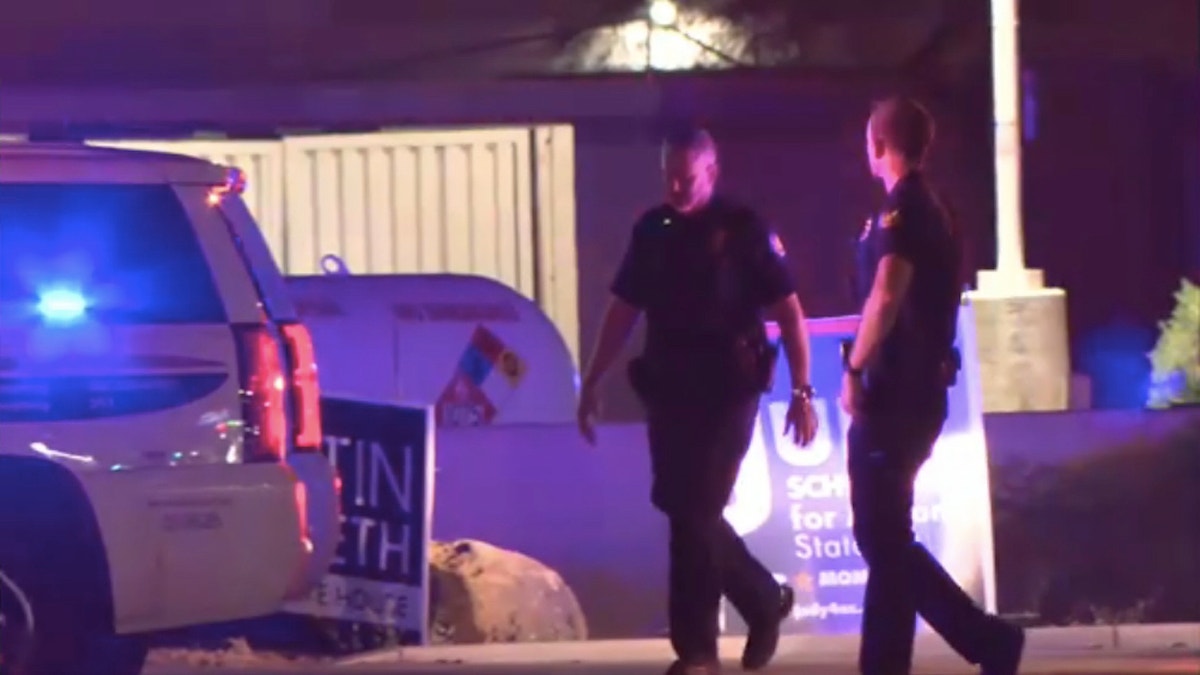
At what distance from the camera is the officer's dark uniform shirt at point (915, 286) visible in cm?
785

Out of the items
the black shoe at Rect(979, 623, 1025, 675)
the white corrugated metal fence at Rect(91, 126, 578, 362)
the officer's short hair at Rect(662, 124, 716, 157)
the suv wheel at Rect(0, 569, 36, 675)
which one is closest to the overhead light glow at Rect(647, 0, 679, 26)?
the white corrugated metal fence at Rect(91, 126, 578, 362)

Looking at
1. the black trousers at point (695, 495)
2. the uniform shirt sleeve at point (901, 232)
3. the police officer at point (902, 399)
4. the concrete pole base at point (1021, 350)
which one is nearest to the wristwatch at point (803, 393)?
the black trousers at point (695, 495)

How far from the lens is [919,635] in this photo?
1033 centimetres

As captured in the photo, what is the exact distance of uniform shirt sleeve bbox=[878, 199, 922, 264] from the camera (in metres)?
7.82

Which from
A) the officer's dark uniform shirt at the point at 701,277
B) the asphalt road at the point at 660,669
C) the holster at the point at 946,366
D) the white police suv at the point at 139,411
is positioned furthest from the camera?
the asphalt road at the point at 660,669

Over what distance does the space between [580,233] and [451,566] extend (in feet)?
16.3

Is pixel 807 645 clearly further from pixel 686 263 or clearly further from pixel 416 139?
pixel 416 139

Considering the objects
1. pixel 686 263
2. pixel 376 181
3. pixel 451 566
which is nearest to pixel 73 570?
pixel 686 263

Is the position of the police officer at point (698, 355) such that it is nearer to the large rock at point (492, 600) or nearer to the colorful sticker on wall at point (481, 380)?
the large rock at point (492, 600)

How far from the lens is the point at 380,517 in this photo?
33.1 feet

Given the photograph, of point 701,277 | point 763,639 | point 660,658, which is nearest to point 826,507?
point 660,658

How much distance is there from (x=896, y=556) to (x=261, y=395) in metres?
1.90

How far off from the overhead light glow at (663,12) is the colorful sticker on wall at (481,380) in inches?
138

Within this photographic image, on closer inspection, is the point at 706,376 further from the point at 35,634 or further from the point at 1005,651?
the point at 35,634
